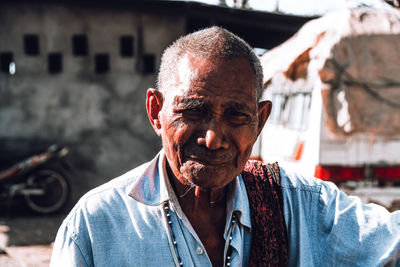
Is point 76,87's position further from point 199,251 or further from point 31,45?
point 199,251

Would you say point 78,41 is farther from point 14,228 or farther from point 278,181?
point 278,181

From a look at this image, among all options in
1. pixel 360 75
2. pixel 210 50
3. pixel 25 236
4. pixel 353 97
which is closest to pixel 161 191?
pixel 210 50

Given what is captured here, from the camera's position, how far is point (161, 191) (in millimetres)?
1582

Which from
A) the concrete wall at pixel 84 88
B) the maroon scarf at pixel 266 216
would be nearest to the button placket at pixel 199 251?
the maroon scarf at pixel 266 216

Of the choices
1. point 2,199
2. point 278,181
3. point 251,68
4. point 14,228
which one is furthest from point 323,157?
point 2,199

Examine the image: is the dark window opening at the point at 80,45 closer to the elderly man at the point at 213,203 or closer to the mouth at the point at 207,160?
the elderly man at the point at 213,203

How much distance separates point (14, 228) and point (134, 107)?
3.01 meters

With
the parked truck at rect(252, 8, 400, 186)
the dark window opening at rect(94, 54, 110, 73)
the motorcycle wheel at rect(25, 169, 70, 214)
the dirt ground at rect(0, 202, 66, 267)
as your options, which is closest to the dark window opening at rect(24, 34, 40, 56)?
the dark window opening at rect(94, 54, 110, 73)

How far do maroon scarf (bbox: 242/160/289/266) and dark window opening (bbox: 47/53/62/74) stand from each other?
283 inches

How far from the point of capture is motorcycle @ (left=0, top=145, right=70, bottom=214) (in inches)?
289

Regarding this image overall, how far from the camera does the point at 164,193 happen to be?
1.58 m

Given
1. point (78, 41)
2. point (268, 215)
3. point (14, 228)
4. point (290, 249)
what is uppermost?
point (78, 41)

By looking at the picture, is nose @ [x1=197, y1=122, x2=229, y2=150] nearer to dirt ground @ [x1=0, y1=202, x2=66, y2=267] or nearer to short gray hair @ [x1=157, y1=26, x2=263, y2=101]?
short gray hair @ [x1=157, y1=26, x2=263, y2=101]

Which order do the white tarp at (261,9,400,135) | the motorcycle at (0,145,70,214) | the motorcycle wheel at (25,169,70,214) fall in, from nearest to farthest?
the white tarp at (261,9,400,135) → the motorcycle at (0,145,70,214) → the motorcycle wheel at (25,169,70,214)
